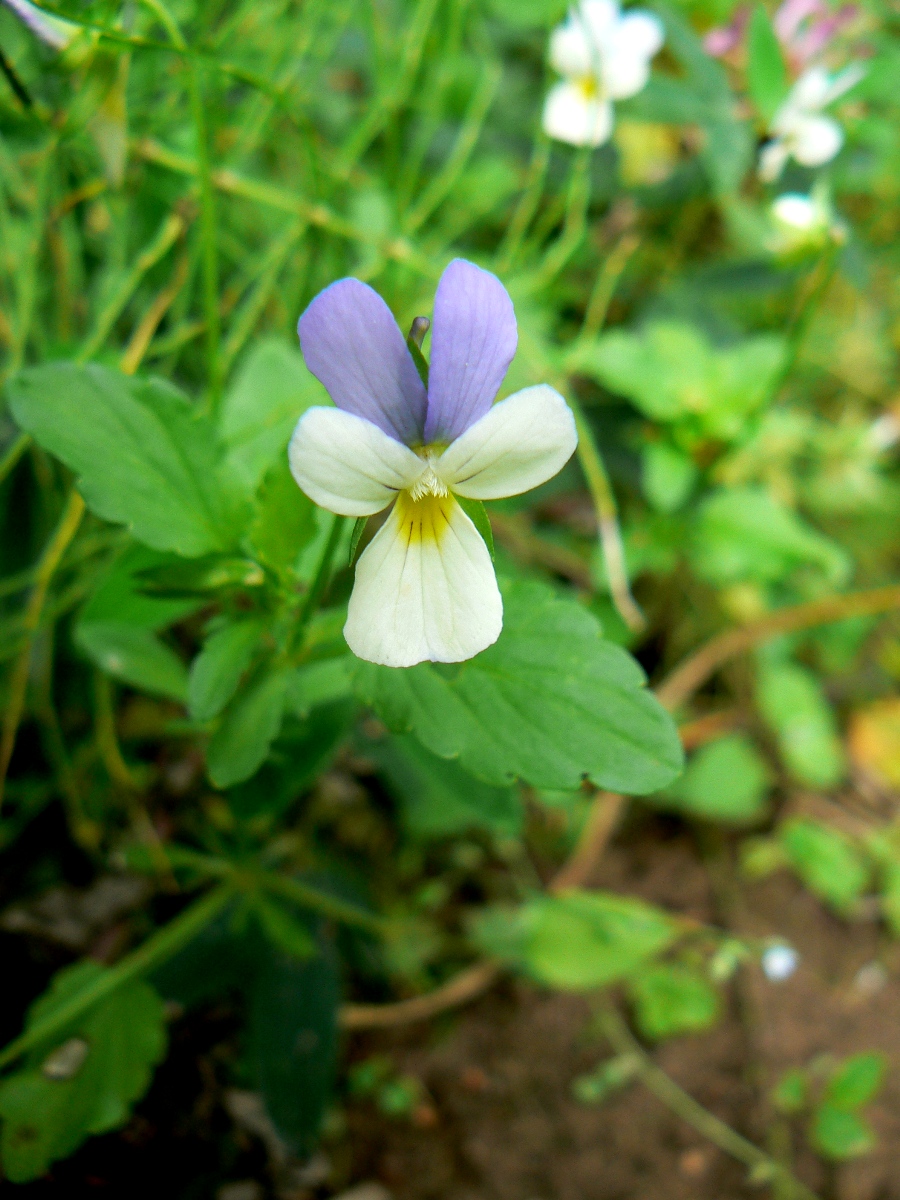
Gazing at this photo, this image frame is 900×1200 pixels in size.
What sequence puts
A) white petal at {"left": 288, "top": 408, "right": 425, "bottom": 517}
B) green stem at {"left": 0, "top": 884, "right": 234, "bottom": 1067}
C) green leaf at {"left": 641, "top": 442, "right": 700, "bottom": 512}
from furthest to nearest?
green leaf at {"left": 641, "top": 442, "right": 700, "bottom": 512}
green stem at {"left": 0, "top": 884, "right": 234, "bottom": 1067}
white petal at {"left": 288, "top": 408, "right": 425, "bottom": 517}

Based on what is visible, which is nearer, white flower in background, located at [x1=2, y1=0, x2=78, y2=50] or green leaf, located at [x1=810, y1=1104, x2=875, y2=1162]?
white flower in background, located at [x1=2, y1=0, x2=78, y2=50]

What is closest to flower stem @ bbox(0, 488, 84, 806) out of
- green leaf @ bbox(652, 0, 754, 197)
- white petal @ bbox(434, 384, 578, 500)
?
white petal @ bbox(434, 384, 578, 500)

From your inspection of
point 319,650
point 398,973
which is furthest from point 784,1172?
point 319,650

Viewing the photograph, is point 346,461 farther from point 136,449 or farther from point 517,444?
point 136,449

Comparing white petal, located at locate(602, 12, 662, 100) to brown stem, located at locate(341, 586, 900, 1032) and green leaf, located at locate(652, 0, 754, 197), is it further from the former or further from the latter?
brown stem, located at locate(341, 586, 900, 1032)

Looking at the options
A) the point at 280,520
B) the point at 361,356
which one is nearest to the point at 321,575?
the point at 280,520

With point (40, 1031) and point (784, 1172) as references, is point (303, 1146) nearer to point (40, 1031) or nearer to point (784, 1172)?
point (40, 1031)
